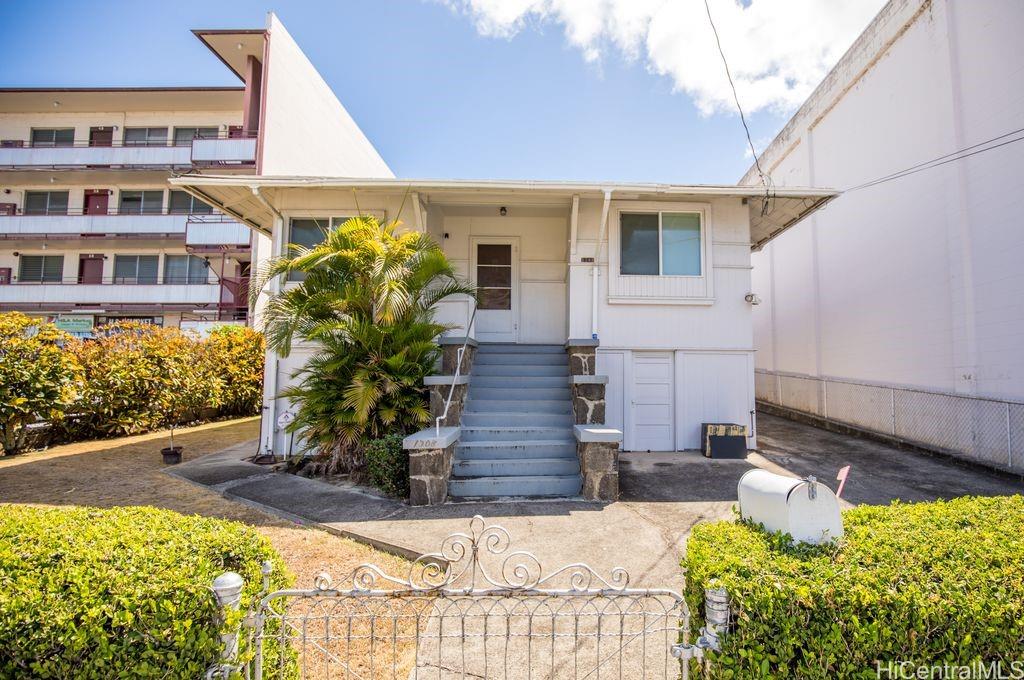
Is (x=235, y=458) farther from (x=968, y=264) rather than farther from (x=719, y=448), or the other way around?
(x=968, y=264)

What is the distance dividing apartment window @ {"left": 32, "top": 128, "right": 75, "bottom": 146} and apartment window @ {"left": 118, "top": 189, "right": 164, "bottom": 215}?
3.53 m

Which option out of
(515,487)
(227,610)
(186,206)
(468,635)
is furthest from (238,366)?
(468,635)

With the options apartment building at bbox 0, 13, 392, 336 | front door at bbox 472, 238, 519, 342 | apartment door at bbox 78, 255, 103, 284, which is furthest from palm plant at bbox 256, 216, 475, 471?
apartment door at bbox 78, 255, 103, 284

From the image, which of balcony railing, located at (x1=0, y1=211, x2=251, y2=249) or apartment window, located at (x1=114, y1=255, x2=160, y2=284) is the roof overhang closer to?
balcony railing, located at (x1=0, y1=211, x2=251, y2=249)

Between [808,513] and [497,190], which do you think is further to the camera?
[497,190]

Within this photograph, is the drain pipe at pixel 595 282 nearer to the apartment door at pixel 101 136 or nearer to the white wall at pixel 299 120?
the white wall at pixel 299 120

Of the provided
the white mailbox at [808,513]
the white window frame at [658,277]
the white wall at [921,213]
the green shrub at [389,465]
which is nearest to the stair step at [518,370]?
the white window frame at [658,277]

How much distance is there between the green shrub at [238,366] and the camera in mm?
11898

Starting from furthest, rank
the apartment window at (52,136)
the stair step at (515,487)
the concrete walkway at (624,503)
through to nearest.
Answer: the apartment window at (52,136) → the stair step at (515,487) → the concrete walkway at (624,503)

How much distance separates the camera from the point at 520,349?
8656mm

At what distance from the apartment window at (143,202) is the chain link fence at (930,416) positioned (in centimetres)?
2560

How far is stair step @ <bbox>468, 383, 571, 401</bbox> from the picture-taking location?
742cm

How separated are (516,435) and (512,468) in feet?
1.99

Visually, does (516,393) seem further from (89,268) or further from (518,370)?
(89,268)
